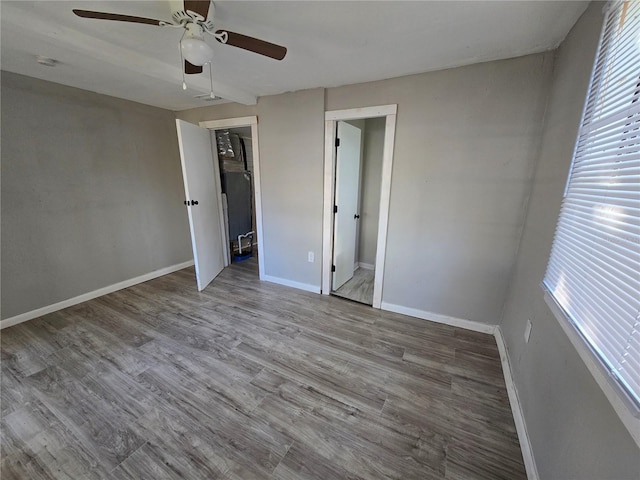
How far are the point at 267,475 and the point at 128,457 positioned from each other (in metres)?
0.73

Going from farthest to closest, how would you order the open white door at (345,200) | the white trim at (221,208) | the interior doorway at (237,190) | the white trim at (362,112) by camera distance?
the interior doorway at (237,190), the white trim at (221,208), the open white door at (345,200), the white trim at (362,112)

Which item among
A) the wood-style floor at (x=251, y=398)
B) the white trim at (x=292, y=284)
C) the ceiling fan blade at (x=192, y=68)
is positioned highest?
the ceiling fan blade at (x=192, y=68)

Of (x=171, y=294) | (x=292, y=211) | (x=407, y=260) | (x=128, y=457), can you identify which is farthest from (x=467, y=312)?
(x=171, y=294)

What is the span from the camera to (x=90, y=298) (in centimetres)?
288

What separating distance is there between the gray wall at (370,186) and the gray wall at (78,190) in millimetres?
2771

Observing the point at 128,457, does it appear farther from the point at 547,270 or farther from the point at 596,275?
the point at 547,270

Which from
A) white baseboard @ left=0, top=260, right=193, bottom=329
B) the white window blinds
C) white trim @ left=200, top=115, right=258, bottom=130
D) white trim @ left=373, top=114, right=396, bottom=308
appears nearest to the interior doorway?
white trim @ left=200, top=115, right=258, bottom=130

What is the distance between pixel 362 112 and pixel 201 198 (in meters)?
2.18

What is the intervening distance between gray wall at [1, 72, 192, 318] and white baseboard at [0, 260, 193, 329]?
5 centimetres

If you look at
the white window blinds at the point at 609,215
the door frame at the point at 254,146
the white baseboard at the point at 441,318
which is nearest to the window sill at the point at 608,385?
the white window blinds at the point at 609,215

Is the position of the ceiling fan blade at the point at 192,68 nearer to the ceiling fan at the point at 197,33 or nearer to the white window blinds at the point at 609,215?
the ceiling fan at the point at 197,33

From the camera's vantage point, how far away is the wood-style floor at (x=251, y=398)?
1263 millimetres

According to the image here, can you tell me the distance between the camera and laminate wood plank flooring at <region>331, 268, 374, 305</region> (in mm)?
2947

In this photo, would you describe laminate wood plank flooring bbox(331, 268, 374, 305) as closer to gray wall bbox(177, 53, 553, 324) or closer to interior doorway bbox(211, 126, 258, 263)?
gray wall bbox(177, 53, 553, 324)
